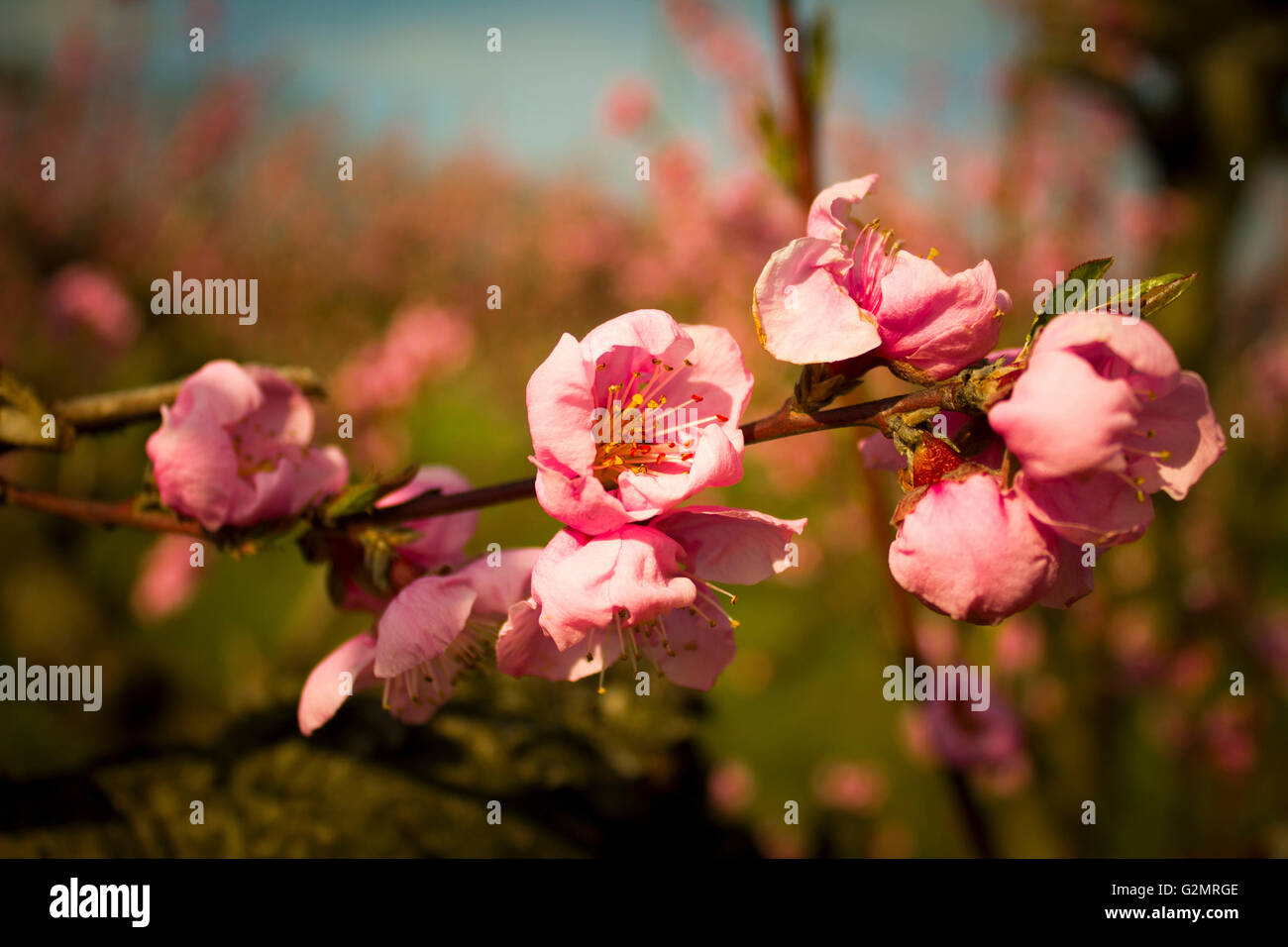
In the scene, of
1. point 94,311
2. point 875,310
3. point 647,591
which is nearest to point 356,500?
point 647,591

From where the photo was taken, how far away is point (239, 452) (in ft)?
1.67

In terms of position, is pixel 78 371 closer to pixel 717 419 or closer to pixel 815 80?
pixel 815 80

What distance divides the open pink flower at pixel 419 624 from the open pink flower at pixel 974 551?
194mm

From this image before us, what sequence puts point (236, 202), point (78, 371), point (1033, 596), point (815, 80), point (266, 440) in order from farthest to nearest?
point (236, 202), point (78, 371), point (815, 80), point (266, 440), point (1033, 596)

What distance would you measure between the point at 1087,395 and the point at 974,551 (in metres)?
0.07

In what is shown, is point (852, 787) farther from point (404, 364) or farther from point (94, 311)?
point (94, 311)

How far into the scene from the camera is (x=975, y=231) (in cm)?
204

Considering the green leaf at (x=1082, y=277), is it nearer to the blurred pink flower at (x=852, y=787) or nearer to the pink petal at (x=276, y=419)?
the pink petal at (x=276, y=419)

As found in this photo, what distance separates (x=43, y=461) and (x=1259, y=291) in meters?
4.51

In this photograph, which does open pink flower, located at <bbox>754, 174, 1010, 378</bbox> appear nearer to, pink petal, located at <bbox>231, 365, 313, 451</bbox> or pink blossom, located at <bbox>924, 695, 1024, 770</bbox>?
pink petal, located at <bbox>231, 365, 313, 451</bbox>

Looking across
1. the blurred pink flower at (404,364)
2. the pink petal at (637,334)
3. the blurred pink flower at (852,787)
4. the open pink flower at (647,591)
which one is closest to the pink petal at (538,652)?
the open pink flower at (647,591)

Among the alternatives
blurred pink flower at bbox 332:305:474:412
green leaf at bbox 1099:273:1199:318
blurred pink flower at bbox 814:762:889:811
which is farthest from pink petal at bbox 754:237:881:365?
blurred pink flower at bbox 332:305:474:412

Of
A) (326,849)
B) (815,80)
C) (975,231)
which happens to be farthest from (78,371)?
(975,231)

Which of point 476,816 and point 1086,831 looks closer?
point 476,816
